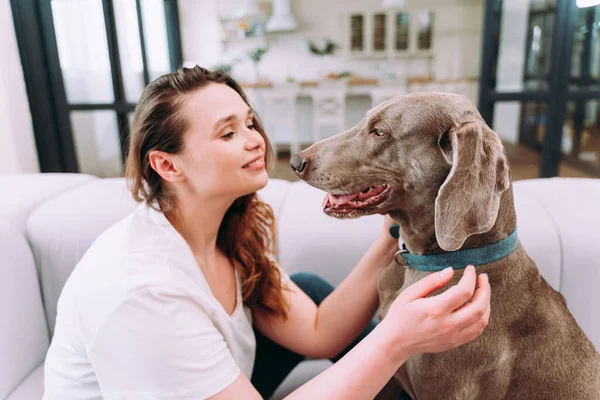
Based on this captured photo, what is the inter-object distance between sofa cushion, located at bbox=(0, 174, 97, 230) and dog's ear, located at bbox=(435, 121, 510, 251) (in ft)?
4.32

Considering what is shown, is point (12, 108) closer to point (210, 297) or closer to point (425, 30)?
point (210, 297)

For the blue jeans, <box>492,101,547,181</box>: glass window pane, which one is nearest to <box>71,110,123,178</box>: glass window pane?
the blue jeans

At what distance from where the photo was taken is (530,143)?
5.57 meters

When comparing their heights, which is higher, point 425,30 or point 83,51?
point 425,30

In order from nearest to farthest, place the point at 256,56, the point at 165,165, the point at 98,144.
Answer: the point at 165,165 → the point at 98,144 → the point at 256,56

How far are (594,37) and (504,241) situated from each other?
11.8 feet

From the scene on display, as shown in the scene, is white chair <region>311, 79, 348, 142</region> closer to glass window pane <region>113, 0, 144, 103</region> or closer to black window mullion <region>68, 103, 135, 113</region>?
glass window pane <region>113, 0, 144, 103</region>

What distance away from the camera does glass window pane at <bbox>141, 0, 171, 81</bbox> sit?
4.62m

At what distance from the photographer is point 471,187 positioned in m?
0.88

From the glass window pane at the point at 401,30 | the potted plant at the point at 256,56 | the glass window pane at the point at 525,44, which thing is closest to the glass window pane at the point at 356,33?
the glass window pane at the point at 401,30

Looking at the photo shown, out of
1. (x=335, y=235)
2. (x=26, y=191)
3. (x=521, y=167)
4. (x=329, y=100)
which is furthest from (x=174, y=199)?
(x=329, y=100)

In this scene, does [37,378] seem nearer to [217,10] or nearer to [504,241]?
[504,241]

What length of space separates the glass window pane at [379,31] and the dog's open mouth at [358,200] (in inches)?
256

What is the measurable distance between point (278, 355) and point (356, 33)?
6.38 metres
